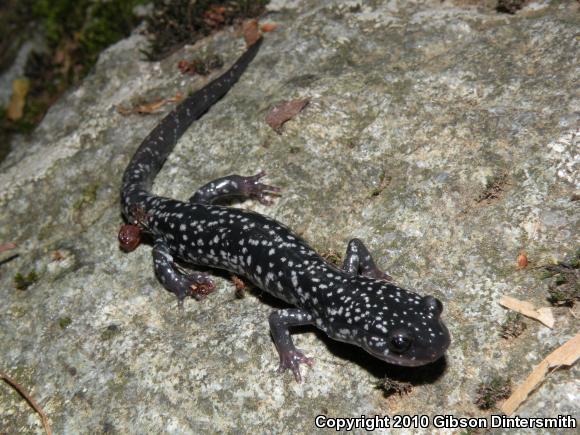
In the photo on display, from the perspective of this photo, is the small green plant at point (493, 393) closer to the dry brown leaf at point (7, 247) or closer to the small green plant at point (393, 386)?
the small green plant at point (393, 386)

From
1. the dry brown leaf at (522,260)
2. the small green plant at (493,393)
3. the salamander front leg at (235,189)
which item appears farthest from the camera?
the salamander front leg at (235,189)

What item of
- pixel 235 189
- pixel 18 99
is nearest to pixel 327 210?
pixel 235 189

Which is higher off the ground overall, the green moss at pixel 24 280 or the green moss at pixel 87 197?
the green moss at pixel 87 197

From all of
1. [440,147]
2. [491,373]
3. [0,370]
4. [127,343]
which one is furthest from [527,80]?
[0,370]

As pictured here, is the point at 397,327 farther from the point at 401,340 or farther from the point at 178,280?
the point at 178,280

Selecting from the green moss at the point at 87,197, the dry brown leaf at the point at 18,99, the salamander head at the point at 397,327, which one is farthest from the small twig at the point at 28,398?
the dry brown leaf at the point at 18,99

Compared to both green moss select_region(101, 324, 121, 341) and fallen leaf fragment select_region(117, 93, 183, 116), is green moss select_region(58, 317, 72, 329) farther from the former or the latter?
fallen leaf fragment select_region(117, 93, 183, 116)

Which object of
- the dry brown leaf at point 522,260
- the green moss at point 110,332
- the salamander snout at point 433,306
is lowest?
the green moss at point 110,332
